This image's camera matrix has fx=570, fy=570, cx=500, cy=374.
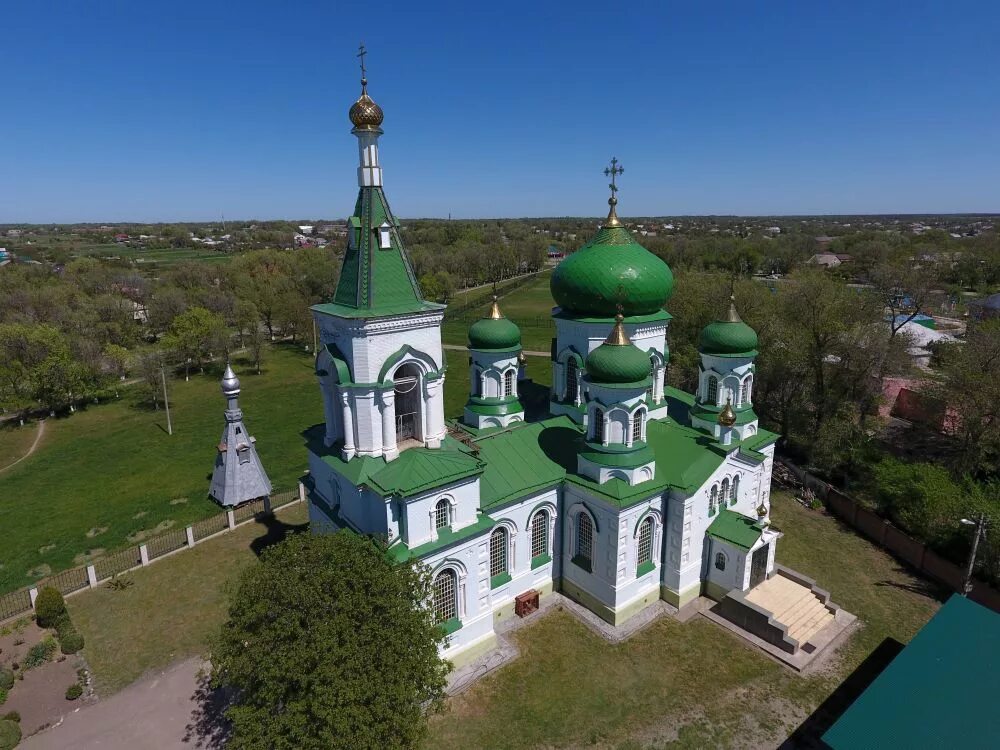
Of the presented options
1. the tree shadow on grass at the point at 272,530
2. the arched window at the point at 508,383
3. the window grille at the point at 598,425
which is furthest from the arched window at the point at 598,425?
the tree shadow on grass at the point at 272,530

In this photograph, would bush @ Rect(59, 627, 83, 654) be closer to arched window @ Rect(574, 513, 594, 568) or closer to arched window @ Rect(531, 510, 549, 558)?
arched window @ Rect(531, 510, 549, 558)

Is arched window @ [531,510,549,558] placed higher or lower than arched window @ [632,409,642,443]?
lower

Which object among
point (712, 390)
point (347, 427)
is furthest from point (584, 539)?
point (347, 427)

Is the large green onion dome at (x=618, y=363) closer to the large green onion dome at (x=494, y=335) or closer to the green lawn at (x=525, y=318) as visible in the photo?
the large green onion dome at (x=494, y=335)

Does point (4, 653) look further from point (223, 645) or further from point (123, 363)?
point (123, 363)

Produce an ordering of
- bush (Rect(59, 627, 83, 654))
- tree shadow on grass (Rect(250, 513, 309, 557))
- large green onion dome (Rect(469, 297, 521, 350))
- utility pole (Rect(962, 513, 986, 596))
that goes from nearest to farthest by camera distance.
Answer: utility pole (Rect(962, 513, 986, 596)) < bush (Rect(59, 627, 83, 654)) < large green onion dome (Rect(469, 297, 521, 350)) < tree shadow on grass (Rect(250, 513, 309, 557))

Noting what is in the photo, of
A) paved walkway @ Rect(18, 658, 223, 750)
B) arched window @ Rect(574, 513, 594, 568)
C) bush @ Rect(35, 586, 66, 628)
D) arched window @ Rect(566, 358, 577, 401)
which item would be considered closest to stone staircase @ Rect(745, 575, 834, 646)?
arched window @ Rect(574, 513, 594, 568)

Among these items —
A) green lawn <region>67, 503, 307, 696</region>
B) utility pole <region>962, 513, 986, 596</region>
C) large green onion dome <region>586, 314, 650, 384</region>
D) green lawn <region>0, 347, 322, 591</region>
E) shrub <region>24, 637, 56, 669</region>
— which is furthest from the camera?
green lawn <region>0, 347, 322, 591</region>
